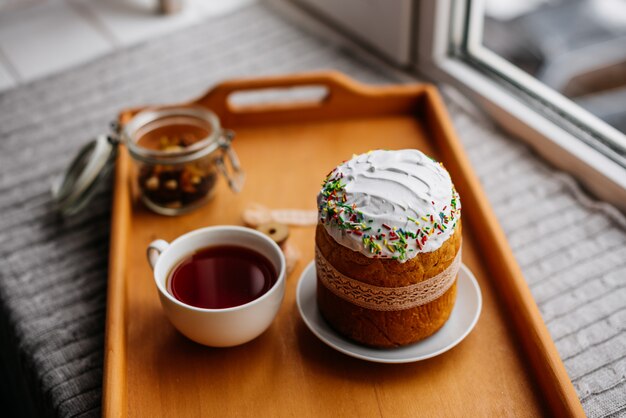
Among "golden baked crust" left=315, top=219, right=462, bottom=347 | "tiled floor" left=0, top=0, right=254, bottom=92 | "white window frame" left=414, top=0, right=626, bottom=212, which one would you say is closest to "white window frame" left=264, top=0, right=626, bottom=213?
"white window frame" left=414, top=0, right=626, bottom=212

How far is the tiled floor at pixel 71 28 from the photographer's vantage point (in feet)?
4.39

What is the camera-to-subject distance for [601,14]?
5.38ft

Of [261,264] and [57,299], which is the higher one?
[261,264]

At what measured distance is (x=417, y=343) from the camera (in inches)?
26.7

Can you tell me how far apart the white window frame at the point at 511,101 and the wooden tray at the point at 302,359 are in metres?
0.19

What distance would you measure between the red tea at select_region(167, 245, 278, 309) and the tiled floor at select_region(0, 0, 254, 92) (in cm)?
75

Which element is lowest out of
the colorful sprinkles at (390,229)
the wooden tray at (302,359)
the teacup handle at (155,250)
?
the wooden tray at (302,359)

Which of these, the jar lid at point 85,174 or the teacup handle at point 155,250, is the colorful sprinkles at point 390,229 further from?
the jar lid at point 85,174

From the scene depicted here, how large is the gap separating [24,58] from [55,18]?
16 centimetres

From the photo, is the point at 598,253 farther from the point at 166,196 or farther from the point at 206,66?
the point at 206,66

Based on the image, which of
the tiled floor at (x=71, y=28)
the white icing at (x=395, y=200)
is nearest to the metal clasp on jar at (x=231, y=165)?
the white icing at (x=395, y=200)

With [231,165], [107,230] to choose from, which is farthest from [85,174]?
[231,165]

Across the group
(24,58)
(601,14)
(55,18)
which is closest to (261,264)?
(24,58)

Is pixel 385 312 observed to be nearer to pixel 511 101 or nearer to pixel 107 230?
pixel 107 230
